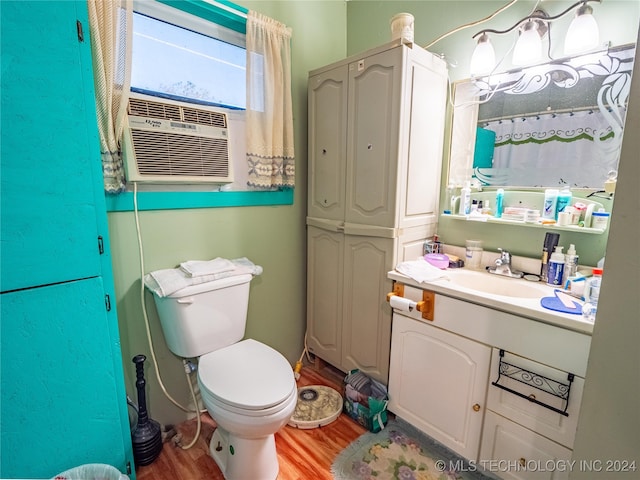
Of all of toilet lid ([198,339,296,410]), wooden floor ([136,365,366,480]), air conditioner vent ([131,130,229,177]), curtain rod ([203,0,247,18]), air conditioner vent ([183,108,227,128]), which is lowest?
wooden floor ([136,365,366,480])

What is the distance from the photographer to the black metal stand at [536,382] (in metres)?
1.06

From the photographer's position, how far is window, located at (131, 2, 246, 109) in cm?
140

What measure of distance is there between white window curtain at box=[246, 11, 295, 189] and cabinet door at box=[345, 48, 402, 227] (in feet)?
1.22

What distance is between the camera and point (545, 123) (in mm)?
1413

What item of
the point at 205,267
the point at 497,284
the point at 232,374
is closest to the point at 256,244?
the point at 205,267

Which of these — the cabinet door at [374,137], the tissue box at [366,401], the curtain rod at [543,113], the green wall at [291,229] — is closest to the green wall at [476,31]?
the green wall at [291,229]

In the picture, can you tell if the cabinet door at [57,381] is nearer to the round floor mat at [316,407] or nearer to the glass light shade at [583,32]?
the round floor mat at [316,407]

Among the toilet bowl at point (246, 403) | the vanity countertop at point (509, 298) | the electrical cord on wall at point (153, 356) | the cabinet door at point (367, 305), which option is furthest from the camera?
the cabinet door at point (367, 305)

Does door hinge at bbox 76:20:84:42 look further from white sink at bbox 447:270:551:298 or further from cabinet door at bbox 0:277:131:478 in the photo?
white sink at bbox 447:270:551:298

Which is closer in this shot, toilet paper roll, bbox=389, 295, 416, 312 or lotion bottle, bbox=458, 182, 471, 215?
toilet paper roll, bbox=389, 295, 416, 312

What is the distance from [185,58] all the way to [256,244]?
100 cm

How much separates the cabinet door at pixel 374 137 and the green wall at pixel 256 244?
16.5 inches

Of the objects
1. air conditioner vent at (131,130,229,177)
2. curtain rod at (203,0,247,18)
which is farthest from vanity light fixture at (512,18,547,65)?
air conditioner vent at (131,130,229,177)

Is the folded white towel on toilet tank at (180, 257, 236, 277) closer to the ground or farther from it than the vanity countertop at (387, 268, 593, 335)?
farther from it
